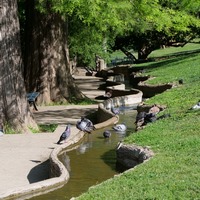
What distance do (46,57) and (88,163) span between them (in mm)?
10017

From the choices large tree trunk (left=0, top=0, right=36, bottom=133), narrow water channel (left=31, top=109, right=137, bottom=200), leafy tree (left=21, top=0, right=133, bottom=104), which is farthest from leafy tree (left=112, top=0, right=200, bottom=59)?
narrow water channel (left=31, top=109, right=137, bottom=200)

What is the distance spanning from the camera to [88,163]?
11.6 m

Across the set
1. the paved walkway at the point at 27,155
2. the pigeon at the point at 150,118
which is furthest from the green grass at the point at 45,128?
the pigeon at the point at 150,118

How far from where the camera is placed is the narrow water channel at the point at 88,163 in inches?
374

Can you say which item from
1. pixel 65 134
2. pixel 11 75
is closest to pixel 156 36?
pixel 11 75

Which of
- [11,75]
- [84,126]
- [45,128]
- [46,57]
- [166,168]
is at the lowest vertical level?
[45,128]

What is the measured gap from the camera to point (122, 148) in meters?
11.3

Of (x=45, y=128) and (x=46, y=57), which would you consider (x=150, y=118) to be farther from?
(x=46, y=57)

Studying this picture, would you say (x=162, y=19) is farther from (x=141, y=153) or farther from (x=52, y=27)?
(x=141, y=153)

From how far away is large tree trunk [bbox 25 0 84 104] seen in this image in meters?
20.8

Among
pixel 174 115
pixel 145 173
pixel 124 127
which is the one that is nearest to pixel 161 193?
pixel 145 173

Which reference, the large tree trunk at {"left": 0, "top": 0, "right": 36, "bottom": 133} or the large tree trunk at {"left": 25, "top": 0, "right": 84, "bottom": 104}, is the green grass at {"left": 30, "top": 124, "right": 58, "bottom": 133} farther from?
the large tree trunk at {"left": 25, "top": 0, "right": 84, "bottom": 104}

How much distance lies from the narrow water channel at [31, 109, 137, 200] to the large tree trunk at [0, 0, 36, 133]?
2036mm

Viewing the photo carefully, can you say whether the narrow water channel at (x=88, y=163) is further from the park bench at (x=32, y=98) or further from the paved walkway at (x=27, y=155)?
the park bench at (x=32, y=98)
